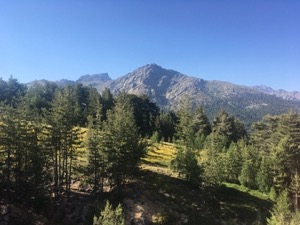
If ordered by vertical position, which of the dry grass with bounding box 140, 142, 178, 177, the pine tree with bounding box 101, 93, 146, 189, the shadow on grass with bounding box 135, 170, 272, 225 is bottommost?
the shadow on grass with bounding box 135, 170, 272, 225

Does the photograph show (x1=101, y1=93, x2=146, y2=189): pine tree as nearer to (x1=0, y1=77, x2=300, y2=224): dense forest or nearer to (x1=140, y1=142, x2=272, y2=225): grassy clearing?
(x1=0, y1=77, x2=300, y2=224): dense forest

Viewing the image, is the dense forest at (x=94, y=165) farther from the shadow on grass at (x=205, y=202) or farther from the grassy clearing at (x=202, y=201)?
the grassy clearing at (x=202, y=201)

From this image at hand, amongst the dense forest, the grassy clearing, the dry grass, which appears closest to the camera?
the dense forest

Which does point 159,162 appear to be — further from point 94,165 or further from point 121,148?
point 94,165

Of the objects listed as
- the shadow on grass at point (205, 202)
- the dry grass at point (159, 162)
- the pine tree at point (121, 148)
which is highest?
the pine tree at point (121, 148)

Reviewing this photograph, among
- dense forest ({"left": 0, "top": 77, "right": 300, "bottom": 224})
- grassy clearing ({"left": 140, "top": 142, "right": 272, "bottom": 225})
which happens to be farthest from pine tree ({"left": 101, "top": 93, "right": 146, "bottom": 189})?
grassy clearing ({"left": 140, "top": 142, "right": 272, "bottom": 225})

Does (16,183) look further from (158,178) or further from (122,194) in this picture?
(158,178)

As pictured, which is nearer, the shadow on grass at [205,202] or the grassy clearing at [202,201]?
the grassy clearing at [202,201]

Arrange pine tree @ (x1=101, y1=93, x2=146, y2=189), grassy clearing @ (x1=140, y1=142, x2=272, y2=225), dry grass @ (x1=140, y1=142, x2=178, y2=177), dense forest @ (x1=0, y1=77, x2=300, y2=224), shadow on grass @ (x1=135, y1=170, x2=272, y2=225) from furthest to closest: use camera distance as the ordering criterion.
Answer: dry grass @ (x1=140, y1=142, x2=178, y2=177), pine tree @ (x1=101, y1=93, x2=146, y2=189), shadow on grass @ (x1=135, y1=170, x2=272, y2=225), grassy clearing @ (x1=140, y1=142, x2=272, y2=225), dense forest @ (x1=0, y1=77, x2=300, y2=224)

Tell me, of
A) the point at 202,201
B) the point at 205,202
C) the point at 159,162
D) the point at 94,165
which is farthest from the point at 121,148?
the point at 159,162

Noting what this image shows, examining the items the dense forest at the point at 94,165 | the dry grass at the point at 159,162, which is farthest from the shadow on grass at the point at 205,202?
the dry grass at the point at 159,162

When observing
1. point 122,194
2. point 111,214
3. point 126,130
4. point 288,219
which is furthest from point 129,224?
point 288,219

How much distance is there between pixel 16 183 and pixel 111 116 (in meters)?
19.5

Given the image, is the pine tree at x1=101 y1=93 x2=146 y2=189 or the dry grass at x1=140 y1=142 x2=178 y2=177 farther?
the dry grass at x1=140 y1=142 x2=178 y2=177
